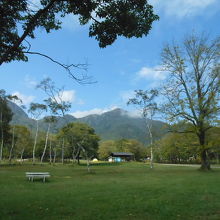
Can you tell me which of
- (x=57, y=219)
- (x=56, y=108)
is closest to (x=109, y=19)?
(x=57, y=219)

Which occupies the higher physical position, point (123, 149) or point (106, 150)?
point (123, 149)

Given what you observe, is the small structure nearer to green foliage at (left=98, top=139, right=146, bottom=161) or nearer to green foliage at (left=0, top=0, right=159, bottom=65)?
green foliage at (left=98, top=139, right=146, bottom=161)

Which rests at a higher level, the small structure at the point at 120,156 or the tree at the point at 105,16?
the tree at the point at 105,16

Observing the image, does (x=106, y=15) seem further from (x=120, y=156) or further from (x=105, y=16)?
(x=120, y=156)

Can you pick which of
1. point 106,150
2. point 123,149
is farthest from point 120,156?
point 106,150

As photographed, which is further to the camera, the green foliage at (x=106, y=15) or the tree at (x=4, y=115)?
the tree at (x=4, y=115)

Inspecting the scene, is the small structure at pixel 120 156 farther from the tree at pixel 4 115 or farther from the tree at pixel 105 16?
the tree at pixel 105 16

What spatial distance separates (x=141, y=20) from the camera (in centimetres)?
642

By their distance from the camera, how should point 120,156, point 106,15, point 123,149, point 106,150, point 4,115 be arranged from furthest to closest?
point 106,150 → point 123,149 → point 120,156 → point 4,115 → point 106,15

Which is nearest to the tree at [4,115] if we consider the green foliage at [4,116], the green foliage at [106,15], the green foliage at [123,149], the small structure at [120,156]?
the green foliage at [4,116]

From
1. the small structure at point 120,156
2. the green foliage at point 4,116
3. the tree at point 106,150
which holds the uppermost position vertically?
Answer: the green foliage at point 4,116

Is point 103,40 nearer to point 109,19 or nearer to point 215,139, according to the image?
point 109,19

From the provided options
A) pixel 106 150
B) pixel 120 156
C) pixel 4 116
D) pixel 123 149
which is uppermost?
pixel 4 116

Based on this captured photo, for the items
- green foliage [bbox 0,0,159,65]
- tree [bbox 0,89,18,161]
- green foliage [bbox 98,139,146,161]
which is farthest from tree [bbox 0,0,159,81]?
green foliage [bbox 98,139,146,161]
